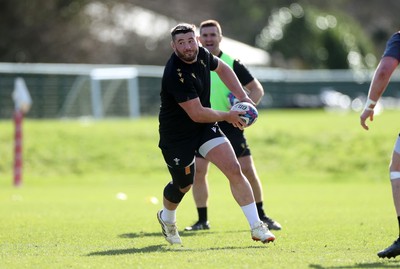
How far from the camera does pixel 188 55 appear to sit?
926cm

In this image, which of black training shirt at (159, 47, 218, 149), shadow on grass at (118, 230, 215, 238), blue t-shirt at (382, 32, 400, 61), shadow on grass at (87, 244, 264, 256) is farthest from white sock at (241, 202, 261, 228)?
blue t-shirt at (382, 32, 400, 61)

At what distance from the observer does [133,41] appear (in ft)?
164

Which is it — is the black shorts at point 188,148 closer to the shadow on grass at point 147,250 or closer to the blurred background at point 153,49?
the shadow on grass at point 147,250

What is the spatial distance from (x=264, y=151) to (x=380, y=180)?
4165 mm

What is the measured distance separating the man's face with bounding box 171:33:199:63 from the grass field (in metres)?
1.91

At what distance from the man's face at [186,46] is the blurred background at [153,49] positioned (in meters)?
22.2

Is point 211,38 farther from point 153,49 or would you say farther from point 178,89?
point 153,49

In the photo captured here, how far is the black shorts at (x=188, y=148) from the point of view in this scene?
9539mm

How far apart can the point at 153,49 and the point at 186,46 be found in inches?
1601

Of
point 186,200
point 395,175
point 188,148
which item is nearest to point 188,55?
point 188,148

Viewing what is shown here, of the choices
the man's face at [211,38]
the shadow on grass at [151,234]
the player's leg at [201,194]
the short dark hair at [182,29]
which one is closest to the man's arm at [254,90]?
the man's face at [211,38]

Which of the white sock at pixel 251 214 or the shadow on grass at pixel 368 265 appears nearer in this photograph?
the shadow on grass at pixel 368 265

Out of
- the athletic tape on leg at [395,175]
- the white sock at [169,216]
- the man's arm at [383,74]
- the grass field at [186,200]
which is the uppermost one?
the man's arm at [383,74]

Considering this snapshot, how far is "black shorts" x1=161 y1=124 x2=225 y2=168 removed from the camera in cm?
954
